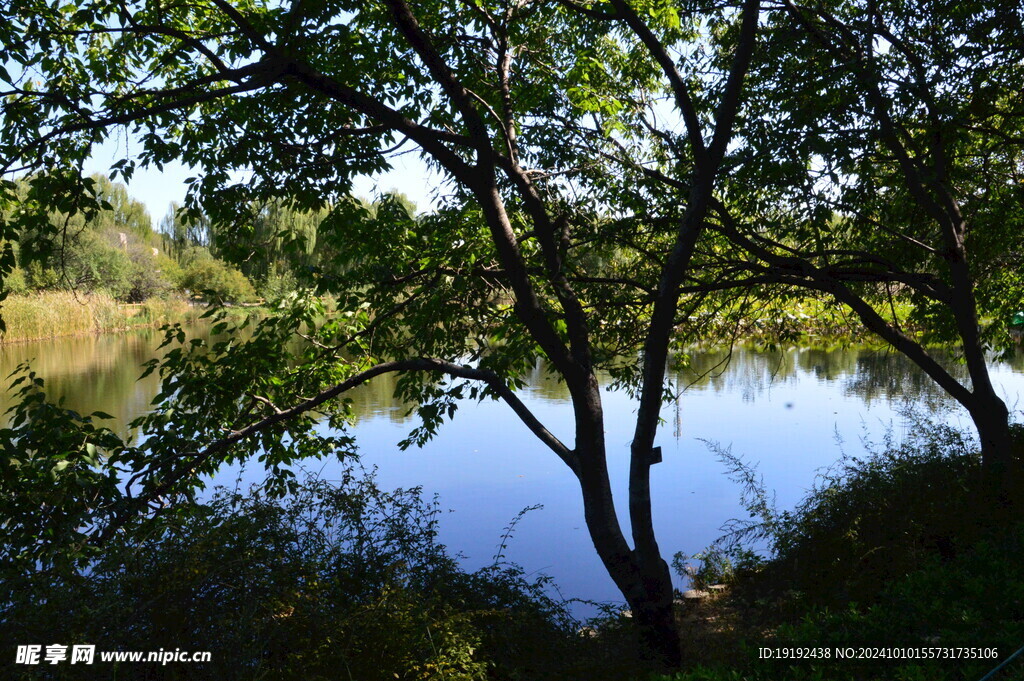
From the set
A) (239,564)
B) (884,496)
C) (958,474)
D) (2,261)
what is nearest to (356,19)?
(2,261)

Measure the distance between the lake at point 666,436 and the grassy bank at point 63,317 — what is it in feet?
7.99

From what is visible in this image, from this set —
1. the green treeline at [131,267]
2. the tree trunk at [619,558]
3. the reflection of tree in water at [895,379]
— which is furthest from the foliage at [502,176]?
the green treeline at [131,267]

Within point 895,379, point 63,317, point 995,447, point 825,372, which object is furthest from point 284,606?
point 63,317

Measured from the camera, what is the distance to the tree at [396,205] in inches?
208

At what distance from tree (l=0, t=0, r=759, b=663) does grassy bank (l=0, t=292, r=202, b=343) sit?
52.3 feet

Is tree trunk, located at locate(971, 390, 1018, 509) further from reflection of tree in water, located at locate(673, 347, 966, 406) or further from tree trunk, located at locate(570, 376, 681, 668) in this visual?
reflection of tree in water, located at locate(673, 347, 966, 406)

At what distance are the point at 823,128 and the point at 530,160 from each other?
2.25 meters

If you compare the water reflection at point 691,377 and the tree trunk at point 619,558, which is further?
the water reflection at point 691,377

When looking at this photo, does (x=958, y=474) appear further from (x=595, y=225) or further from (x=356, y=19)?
(x=356, y=19)

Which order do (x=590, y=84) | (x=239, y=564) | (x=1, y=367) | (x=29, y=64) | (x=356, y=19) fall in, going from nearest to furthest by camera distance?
1. (x=239, y=564)
2. (x=29, y=64)
3. (x=356, y=19)
4. (x=590, y=84)
5. (x=1, y=367)

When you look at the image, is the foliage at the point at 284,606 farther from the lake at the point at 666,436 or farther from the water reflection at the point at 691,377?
the water reflection at the point at 691,377

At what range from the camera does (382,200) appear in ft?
22.5

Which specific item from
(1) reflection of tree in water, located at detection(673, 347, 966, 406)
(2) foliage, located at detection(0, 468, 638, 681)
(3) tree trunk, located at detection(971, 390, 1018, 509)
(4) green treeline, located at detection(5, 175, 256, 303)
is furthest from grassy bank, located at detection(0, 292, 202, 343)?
(3) tree trunk, located at detection(971, 390, 1018, 509)

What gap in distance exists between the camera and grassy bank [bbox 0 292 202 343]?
79.4 feet
